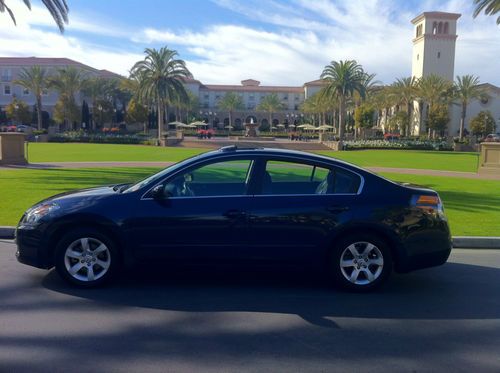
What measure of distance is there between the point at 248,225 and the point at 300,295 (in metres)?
0.97

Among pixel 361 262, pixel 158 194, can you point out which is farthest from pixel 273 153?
pixel 361 262

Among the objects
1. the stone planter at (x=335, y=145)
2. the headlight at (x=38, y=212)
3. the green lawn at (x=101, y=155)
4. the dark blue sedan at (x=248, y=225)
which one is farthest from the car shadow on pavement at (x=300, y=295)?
the stone planter at (x=335, y=145)

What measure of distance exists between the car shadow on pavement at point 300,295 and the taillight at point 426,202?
0.97 m

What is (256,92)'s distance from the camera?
126688mm

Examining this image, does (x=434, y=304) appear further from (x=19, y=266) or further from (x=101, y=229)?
(x=19, y=266)

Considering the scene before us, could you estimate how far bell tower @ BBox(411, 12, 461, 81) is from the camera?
83375mm

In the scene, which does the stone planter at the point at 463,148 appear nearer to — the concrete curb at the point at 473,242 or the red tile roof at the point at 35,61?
the concrete curb at the point at 473,242

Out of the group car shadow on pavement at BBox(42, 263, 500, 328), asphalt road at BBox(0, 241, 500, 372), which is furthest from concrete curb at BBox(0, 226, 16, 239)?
car shadow on pavement at BBox(42, 263, 500, 328)

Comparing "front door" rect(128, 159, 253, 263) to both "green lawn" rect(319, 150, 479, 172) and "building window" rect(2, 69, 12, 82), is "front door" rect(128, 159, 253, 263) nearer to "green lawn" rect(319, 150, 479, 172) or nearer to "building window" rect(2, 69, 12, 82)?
"green lawn" rect(319, 150, 479, 172)

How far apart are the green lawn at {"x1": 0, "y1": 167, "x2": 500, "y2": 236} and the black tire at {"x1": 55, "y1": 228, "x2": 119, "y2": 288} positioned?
398cm

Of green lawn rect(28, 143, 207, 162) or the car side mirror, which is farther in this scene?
green lawn rect(28, 143, 207, 162)

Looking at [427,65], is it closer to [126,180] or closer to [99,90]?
[99,90]

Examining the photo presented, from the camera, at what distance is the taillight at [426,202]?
5676 millimetres

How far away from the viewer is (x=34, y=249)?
18.0 feet
